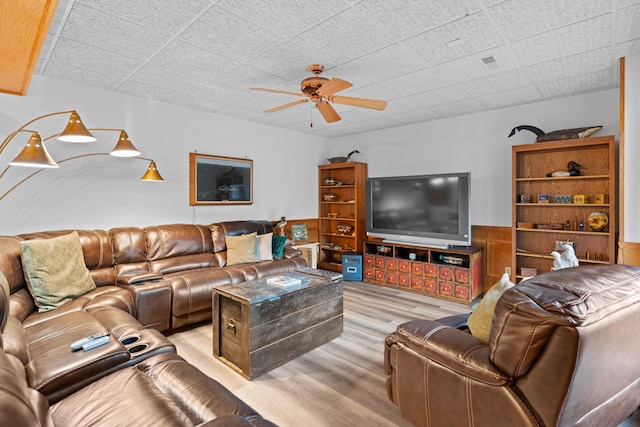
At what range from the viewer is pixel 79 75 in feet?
10.7

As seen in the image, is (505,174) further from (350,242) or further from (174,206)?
(174,206)

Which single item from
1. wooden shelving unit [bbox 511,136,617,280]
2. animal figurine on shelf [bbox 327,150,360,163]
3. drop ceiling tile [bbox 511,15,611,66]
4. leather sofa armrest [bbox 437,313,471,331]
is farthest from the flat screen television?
leather sofa armrest [bbox 437,313,471,331]

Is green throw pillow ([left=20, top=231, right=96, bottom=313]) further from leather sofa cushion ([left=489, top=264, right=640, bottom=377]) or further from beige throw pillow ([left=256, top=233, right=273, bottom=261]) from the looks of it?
leather sofa cushion ([left=489, top=264, right=640, bottom=377])

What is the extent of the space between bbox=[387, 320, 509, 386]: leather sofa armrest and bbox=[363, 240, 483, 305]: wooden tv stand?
2742mm

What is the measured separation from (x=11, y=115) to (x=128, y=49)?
1526 mm

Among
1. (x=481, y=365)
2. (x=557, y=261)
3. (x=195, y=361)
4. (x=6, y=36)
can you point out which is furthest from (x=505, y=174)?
(x=6, y=36)

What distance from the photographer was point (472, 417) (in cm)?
145

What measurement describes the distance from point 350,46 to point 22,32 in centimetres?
205

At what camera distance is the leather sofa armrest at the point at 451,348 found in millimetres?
1392

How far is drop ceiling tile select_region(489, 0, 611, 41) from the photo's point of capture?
2.09m

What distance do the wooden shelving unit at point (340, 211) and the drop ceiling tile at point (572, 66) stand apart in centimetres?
300

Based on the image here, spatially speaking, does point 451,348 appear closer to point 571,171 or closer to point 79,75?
point 571,171

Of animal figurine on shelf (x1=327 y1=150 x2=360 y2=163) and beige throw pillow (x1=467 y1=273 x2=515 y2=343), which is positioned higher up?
animal figurine on shelf (x1=327 y1=150 x2=360 y2=163)

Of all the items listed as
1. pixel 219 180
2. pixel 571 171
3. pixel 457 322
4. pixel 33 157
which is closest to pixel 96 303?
pixel 33 157
